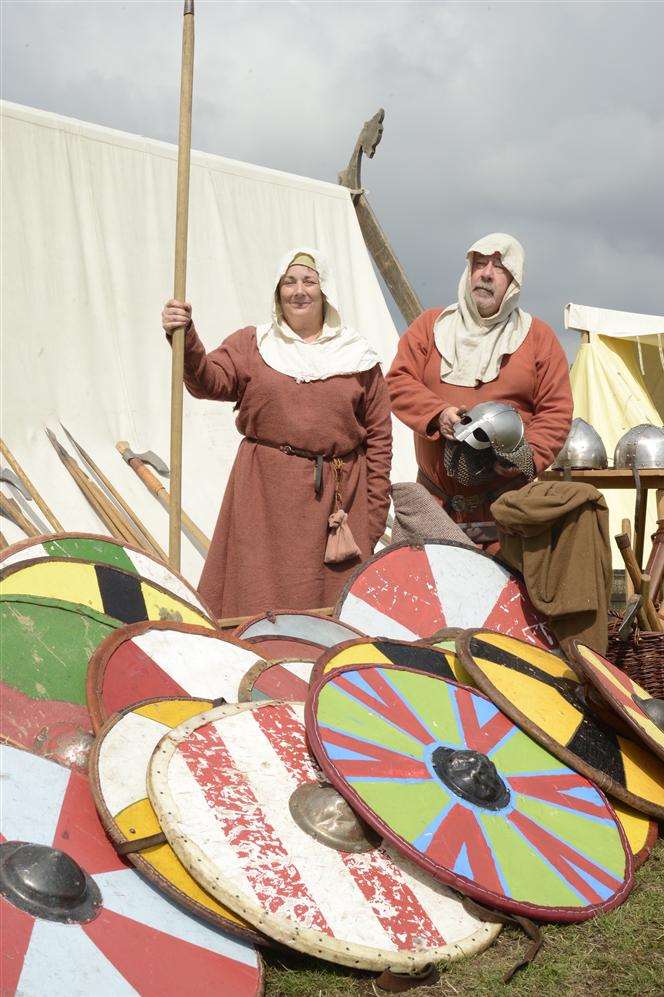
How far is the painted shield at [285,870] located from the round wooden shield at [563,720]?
56 cm

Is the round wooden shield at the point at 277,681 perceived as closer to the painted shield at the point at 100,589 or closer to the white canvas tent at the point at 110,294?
the painted shield at the point at 100,589

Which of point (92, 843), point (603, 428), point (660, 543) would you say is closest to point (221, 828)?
point (92, 843)

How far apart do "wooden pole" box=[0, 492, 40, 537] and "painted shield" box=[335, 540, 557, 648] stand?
2.10 metres

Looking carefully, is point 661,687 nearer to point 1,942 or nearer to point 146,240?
point 1,942

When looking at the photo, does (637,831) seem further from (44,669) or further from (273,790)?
(44,669)

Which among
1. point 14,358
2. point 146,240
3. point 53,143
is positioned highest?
point 53,143

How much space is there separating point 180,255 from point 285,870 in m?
2.13

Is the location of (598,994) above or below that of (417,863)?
below

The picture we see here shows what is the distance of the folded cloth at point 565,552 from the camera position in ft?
9.67

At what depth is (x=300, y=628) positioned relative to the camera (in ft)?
9.66

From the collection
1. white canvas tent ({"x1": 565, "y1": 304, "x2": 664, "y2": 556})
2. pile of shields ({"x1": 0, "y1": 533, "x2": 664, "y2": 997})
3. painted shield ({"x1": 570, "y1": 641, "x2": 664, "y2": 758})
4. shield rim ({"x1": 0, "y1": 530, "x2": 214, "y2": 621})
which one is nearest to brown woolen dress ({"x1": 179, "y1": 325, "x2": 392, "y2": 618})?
shield rim ({"x1": 0, "y1": 530, "x2": 214, "y2": 621})

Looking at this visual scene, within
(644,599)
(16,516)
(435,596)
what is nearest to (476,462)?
(435,596)

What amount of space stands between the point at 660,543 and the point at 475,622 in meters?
0.69

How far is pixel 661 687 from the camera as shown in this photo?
2.94 metres
